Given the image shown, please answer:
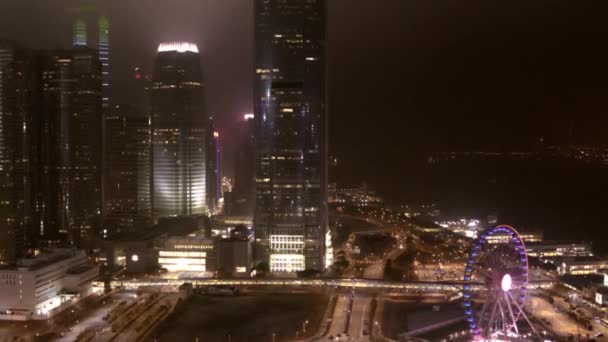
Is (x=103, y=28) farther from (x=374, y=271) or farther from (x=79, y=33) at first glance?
(x=374, y=271)

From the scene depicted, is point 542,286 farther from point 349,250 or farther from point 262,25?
point 262,25

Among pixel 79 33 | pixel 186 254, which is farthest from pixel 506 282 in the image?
pixel 79 33

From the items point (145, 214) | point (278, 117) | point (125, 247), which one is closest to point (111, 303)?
point (125, 247)

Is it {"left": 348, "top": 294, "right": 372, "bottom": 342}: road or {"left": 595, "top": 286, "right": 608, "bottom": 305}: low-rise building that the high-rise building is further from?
{"left": 595, "top": 286, "right": 608, "bottom": 305}: low-rise building

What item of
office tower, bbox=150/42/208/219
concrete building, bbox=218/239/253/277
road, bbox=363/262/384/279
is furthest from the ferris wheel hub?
office tower, bbox=150/42/208/219

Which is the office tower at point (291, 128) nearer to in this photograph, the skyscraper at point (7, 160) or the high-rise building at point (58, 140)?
the high-rise building at point (58, 140)
